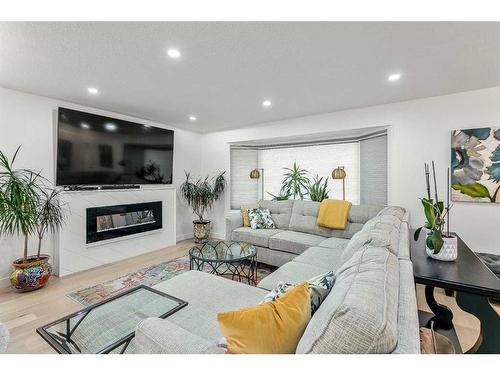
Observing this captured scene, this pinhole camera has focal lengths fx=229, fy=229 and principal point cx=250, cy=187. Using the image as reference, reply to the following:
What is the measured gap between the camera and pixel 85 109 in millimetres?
3457

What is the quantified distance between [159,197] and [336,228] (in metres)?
3.09

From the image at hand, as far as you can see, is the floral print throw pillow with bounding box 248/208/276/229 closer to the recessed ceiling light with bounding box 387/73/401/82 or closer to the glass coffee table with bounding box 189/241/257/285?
the glass coffee table with bounding box 189/241/257/285

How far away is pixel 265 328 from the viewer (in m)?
0.83

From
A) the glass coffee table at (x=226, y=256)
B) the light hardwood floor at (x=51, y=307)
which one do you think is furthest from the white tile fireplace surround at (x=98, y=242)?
the glass coffee table at (x=226, y=256)

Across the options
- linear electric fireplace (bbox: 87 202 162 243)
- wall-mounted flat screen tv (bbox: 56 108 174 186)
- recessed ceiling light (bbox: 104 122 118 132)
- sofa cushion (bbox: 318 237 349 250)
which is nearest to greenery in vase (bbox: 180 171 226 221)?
wall-mounted flat screen tv (bbox: 56 108 174 186)

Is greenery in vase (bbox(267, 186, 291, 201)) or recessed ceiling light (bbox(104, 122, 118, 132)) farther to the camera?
greenery in vase (bbox(267, 186, 291, 201))

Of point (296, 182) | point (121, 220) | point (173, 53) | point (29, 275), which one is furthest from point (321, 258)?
point (29, 275)

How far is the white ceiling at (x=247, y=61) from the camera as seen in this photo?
1.67m

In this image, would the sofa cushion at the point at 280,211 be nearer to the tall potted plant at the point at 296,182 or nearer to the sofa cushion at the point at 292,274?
the tall potted plant at the point at 296,182

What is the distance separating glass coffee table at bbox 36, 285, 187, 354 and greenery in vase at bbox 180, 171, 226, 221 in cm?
303

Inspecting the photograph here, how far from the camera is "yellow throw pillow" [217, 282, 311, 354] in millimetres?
815

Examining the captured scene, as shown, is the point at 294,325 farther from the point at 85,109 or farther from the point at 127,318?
the point at 85,109

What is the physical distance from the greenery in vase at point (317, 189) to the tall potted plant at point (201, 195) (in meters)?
1.82
